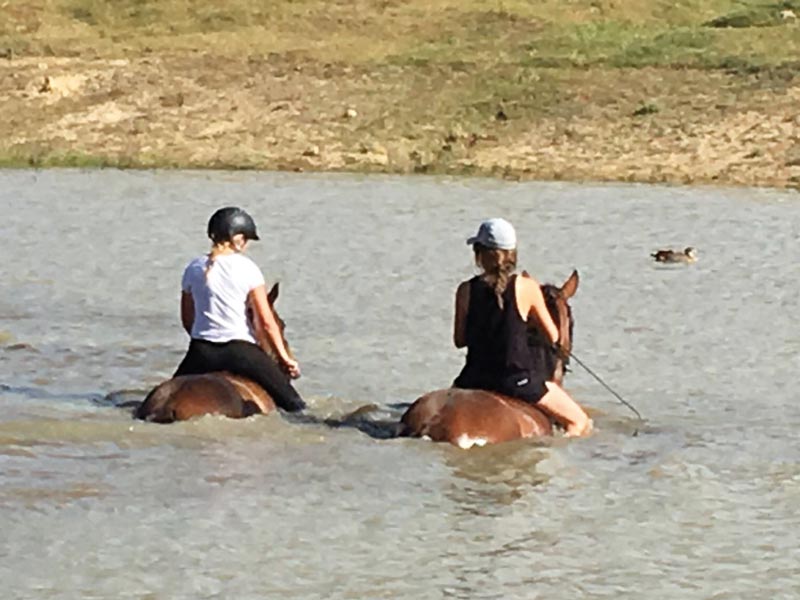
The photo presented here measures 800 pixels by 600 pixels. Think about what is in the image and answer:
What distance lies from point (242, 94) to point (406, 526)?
25.6 m

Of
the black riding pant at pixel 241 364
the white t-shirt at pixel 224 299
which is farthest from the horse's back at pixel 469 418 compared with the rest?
the white t-shirt at pixel 224 299

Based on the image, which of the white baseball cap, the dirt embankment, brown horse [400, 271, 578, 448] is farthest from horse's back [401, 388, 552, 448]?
the dirt embankment

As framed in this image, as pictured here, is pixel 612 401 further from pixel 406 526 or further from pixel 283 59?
pixel 283 59

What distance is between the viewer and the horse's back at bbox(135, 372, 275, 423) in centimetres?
1090

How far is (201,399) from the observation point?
10914 millimetres

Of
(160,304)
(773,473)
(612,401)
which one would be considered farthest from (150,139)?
(773,473)

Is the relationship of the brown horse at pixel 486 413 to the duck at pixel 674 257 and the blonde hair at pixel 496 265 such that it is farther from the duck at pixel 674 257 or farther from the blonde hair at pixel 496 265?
the duck at pixel 674 257

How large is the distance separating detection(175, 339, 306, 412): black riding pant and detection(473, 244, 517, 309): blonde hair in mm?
1392

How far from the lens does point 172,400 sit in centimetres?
1095

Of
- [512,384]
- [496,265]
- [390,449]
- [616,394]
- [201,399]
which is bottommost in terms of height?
[616,394]

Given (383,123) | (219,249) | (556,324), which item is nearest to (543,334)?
(556,324)

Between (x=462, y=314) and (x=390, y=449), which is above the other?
(x=462, y=314)

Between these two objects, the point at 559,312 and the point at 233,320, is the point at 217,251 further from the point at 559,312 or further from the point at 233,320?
the point at 559,312

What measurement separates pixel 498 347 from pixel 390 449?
74 centimetres
